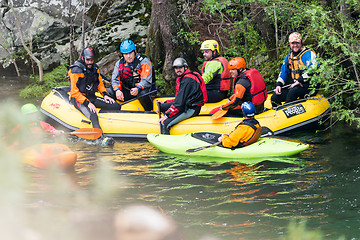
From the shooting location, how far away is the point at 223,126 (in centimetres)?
748

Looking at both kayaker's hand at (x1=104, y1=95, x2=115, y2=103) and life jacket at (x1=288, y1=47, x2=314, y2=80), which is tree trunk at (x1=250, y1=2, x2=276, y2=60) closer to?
life jacket at (x1=288, y1=47, x2=314, y2=80)

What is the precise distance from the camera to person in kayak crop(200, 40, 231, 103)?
8406 millimetres

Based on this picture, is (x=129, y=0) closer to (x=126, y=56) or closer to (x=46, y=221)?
(x=126, y=56)

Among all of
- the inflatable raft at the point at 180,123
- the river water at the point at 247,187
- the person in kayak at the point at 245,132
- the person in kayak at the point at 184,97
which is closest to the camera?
the river water at the point at 247,187

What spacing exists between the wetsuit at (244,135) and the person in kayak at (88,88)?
2229mm

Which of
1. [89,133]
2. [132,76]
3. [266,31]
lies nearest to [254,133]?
[89,133]

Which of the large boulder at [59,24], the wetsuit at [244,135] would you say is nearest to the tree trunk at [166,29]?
the large boulder at [59,24]

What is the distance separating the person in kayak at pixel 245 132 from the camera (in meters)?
6.41

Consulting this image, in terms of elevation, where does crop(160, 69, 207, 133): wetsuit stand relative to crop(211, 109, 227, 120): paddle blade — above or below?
above

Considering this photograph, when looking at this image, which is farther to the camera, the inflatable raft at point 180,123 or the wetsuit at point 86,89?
the wetsuit at point 86,89

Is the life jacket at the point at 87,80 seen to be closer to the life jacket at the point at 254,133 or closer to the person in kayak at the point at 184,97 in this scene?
the person in kayak at the point at 184,97

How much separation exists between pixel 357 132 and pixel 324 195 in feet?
10.4

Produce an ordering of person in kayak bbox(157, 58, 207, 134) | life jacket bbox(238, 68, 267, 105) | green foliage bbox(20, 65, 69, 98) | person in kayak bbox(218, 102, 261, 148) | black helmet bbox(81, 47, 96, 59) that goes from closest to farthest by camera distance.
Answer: person in kayak bbox(218, 102, 261, 148), life jacket bbox(238, 68, 267, 105), person in kayak bbox(157, 58, 207, 134), black helmet bbox(81, 47, 96, 59), green foliage bbox(20, 65, 69, 98)

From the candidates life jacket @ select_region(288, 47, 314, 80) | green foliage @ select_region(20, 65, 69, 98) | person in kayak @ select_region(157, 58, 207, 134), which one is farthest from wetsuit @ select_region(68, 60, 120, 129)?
green foliage @ select_region(20, 65, 69, 98)
